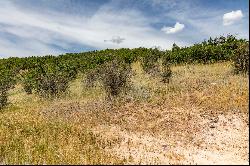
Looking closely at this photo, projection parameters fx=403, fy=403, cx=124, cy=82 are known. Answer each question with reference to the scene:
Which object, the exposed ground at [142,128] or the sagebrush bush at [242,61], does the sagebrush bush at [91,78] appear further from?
the sagebrush bush at [242,61]

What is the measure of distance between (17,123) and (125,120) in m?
5.48

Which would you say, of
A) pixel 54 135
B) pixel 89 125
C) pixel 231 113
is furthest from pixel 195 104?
pixel 54 135

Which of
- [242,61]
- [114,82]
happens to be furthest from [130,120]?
[242,61]

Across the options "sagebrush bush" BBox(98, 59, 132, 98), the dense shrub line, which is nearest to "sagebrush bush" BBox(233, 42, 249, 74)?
the dense shrub line

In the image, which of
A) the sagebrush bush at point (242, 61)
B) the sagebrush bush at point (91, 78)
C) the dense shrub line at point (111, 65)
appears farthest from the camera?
the sagebrush bush at point (91, 78)

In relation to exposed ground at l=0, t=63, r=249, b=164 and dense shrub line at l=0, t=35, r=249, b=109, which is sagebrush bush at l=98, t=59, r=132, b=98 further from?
exposed ground at l=0, t=63, r=249, b=164

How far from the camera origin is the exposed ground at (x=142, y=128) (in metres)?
14.6

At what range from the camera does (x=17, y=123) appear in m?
20.4

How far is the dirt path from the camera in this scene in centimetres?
1428

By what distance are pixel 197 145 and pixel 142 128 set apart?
3.35 m

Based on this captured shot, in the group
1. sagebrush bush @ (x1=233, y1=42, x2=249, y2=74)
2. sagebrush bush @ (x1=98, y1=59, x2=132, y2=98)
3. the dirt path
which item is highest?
sagebrush bush @ (x1=233, y1=42, x2=249, y2=74)

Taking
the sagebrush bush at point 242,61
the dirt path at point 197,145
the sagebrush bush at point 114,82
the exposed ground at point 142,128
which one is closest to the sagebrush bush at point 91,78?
the sagebrush bush at point 114,82

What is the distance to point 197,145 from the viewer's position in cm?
1620

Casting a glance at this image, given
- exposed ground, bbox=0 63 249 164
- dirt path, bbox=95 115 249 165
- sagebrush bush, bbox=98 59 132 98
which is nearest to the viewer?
dirt path, bbox=95 115 249 165
